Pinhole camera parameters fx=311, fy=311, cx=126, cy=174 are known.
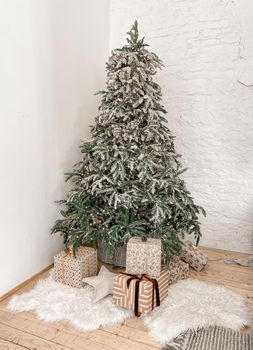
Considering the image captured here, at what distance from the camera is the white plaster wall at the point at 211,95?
2.63 metres

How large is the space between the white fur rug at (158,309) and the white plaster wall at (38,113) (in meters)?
0.28

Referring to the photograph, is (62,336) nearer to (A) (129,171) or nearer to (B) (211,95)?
(A) (129,171)

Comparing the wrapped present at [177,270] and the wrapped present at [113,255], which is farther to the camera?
the wrapped present at [113,255]

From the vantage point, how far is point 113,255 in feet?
8.13

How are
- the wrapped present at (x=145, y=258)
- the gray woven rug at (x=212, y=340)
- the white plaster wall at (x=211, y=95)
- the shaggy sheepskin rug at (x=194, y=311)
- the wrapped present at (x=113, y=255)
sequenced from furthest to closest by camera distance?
the white plaster wall at (x=211, y=95), the wrapped present at (x=113, y=255), the wrapped present at (x=145, y=258), the shaggy sheepskin rug at (x=194, y=311), the gray woven rug at (x=212, y=340)

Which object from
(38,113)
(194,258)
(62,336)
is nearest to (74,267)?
(62,336)

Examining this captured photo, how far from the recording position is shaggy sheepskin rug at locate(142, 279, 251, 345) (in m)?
1.72

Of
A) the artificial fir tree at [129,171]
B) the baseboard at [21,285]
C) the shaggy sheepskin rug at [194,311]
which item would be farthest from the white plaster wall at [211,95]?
the baseboard at [21,285]

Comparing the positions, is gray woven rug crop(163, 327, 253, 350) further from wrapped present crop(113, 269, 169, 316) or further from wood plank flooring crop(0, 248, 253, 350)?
wrapped present crop(113, 269, 169, 316)

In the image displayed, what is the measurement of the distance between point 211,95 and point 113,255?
1621 millimetres

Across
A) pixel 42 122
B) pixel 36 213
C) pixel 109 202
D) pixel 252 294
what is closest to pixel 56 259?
pixel 36 213

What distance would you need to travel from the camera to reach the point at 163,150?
230 cm

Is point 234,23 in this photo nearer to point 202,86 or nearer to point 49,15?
point 202,86

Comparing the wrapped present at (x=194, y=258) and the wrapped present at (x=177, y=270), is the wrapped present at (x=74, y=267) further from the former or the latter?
the wrapped present at (x=194, y=258)
